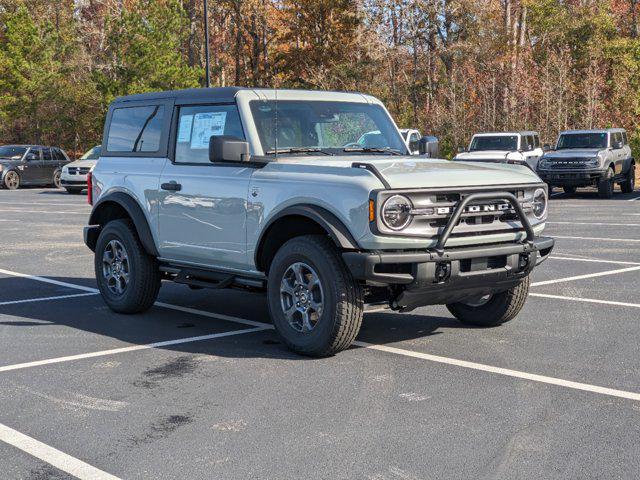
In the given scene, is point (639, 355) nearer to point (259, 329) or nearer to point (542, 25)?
point (259, 329)

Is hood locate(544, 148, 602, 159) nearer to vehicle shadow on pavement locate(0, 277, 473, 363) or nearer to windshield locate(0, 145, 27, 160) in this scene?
vehicle shadow on pavement locate(0, 277, 473, 363)

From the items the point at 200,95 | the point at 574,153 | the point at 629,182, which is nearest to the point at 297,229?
the point at 200,95

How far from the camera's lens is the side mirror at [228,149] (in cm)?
671

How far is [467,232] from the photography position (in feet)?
20.6

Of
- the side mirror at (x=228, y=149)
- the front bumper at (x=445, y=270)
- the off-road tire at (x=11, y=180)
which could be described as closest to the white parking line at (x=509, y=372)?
the front bumper at (x=445, y=270)

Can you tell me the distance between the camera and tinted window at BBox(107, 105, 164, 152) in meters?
8.10

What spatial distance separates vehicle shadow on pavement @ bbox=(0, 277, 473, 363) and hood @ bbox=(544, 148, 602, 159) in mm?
17487

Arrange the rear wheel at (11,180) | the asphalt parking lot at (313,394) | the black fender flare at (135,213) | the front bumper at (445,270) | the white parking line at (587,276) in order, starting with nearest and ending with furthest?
1. the asphalt parking lot at (313,394)
2. the front bumper at (445,270)
3. the black fender flare at (135,213)
4. the white parking line at (587,276)
5. the rear wheel at (11,180)

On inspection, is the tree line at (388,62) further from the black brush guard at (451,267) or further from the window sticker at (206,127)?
the black brush guard at (451,267)

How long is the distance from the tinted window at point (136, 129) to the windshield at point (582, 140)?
64.6ft

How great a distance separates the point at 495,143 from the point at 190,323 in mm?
20696

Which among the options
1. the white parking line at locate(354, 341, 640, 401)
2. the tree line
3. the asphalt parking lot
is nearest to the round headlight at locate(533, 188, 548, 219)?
the asphalt parking lot

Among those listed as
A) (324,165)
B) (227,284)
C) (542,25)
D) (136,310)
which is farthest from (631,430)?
(542,25)

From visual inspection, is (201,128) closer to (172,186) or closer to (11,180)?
(172,186)
